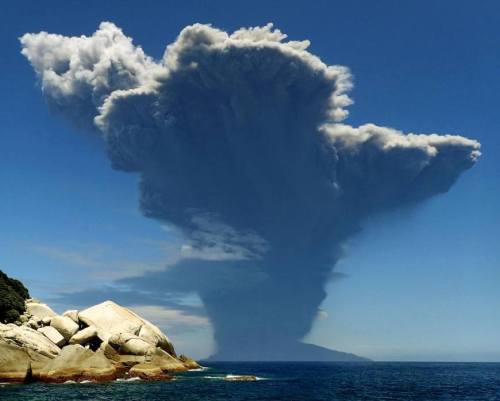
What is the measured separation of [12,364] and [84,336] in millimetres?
14446

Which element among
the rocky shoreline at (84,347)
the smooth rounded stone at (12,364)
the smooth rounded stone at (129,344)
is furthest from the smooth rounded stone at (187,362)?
the smooth rounded stone at (12,364)

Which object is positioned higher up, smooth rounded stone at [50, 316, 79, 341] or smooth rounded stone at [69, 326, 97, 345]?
smooth rounded stone at [50, 316, 79, 341]

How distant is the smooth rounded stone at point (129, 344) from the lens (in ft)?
223

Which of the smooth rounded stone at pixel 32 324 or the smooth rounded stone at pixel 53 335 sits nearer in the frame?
the smooth rounded stone at pixel 53 335

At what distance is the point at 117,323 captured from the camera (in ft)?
237

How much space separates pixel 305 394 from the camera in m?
54.7

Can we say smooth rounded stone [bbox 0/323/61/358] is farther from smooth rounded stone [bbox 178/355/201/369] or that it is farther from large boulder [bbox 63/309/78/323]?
smooth rounded stone [bbox 178/355/201/369]

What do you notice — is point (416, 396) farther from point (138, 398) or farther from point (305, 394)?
point (138, 398)

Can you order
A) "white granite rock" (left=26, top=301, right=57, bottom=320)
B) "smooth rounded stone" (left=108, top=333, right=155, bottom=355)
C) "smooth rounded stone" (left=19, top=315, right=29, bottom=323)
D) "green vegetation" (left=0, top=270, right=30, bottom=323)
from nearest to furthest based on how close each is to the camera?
"green vegetation" (left=0, top=270, right=30, bottom=323) → "smooth rounded stone" (left=19, top=315, right=29, bottom=323) → "smooth rounded stone" (left=108, top=333, right=155, bottom=355) → "white granite rock" (left=26, top=301, right=57, bottom=320)

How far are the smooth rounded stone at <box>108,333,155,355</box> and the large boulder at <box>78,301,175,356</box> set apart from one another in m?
1.06

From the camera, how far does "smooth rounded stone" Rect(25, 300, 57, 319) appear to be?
71.8m

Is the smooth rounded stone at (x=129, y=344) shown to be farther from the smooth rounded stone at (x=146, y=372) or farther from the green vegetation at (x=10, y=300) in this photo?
the green vegetation at (x=10, y=300)

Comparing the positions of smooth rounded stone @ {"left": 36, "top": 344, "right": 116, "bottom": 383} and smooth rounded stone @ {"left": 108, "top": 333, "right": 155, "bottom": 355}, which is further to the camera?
smooth rounded stone @ {"left": 108, "top": 333, "right": 155, "bottom": 355}

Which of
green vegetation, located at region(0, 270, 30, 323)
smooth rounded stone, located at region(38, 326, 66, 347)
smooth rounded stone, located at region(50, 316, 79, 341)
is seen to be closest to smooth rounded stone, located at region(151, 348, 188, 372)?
smooth rounded stone, located at region(50, 316, 79, 341)
